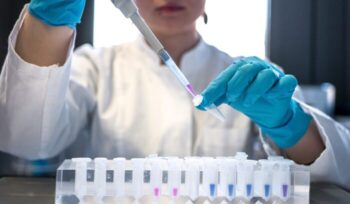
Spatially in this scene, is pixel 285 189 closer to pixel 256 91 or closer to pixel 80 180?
pixel 256 91

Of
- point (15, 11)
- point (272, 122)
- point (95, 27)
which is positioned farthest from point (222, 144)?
point (15, 11)

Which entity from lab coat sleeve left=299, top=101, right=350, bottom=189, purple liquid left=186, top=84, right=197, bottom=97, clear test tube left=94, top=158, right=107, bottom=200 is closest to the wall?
lab coat sleeve left=299, top=101, right=350, bottom=189

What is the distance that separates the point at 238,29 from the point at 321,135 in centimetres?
88

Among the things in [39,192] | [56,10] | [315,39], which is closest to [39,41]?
[56,10]

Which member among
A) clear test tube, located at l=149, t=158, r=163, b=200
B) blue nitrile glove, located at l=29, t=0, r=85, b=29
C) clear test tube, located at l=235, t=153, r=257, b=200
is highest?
blue nitrile glove, located at l=29, t=0, r=85, b=29

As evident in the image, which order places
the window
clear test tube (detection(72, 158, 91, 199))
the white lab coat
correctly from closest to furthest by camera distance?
clear test tube (detection(72, 158, 91, 199)) → the white lab coat → the window

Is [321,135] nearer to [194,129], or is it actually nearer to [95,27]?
[194,129]

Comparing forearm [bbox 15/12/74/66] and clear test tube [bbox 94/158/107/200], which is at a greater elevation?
forearm [bbox 15/12/74/66]

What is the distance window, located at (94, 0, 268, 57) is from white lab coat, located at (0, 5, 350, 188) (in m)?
0.52

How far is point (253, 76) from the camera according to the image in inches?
29.0

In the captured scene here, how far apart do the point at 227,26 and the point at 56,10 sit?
1.03 meters

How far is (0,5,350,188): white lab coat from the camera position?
85 cm

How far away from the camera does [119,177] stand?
2.05ft

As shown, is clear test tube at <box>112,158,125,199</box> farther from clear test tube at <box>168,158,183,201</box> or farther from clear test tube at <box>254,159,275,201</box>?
clear test tube at <box>254,159,275,201</box>
